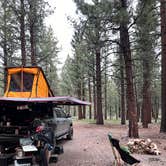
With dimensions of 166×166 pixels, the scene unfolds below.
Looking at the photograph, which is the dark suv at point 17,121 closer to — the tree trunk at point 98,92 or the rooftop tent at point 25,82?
the rooftop tent at point 25,82

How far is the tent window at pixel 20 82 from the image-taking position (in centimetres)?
1370

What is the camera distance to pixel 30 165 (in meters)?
8.82

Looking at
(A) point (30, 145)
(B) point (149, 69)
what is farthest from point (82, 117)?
(A) point (30, 145)

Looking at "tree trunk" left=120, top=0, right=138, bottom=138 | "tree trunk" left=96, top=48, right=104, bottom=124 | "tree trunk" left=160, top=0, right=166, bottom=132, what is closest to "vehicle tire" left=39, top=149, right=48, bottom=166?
"tree trunk" left=120, top=0, right=138, bottom=138

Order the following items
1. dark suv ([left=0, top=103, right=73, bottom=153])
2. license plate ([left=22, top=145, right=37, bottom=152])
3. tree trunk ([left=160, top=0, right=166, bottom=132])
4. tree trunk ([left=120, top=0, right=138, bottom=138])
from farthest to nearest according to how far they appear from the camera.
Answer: tree trunk ([left=160, top=0, right=166, bottom=132]) < tree trunk ([left=120, top=0, right=138, bottom=138]) < dark suv ([left=0, top=103, right=73, bottom=153]) < license plate ([left=22, top=145, right=37, bottom=152])

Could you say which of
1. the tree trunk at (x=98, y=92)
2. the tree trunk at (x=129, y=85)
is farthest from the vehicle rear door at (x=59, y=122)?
the tree trunk at (x=98, y=92)

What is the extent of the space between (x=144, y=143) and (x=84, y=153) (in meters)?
2.16

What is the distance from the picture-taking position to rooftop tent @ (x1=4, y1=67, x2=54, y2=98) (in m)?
13.6

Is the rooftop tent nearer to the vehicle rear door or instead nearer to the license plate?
the vehicle rear door

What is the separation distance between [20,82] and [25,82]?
0.74 ft

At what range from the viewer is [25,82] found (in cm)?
1377

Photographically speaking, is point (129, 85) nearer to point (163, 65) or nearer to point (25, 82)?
point (163, 65)

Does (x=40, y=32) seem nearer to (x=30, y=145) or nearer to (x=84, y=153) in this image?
(x=84, y=153)

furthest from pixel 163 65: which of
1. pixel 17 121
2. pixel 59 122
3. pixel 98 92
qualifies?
pixel 17 121
